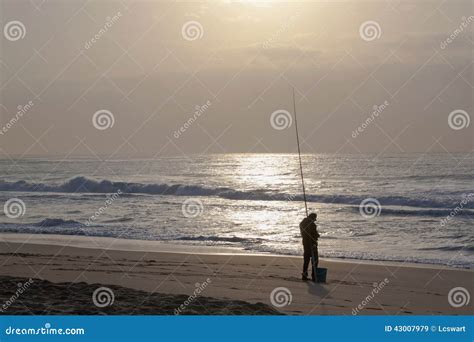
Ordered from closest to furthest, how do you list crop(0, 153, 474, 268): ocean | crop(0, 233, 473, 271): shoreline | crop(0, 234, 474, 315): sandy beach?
crop(0, 234, 474, 315): sandy beach → crop(0, 233, 473, 271): shoreline → crop(0, 153, 474, 268): ocean

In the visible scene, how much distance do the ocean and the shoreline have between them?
51cm

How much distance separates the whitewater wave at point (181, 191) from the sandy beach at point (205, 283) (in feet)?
62.5

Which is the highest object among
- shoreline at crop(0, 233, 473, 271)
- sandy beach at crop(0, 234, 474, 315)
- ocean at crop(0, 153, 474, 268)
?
ocean at crop(0, 153, 474, 268)

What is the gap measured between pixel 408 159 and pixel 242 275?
2293 inches

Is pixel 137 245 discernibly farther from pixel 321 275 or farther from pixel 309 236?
pixel 321 275

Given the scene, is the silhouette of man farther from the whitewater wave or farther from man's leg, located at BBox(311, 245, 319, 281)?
the whitewater wave

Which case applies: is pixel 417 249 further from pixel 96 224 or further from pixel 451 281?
pixel 96 224

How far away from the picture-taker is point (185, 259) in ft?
49.8

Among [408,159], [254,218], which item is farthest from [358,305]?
[408,159]

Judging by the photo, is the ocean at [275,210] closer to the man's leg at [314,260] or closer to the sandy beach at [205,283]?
the sandy beach at [205,283]

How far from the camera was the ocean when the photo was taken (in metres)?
18.8

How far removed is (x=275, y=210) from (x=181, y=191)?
1418cm

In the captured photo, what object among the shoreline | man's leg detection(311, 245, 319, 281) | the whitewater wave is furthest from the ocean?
man's leg detection(311, 245, 319, 281)

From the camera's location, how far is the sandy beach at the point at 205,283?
31.2ft
